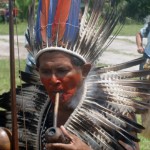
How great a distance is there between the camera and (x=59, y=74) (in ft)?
8.13

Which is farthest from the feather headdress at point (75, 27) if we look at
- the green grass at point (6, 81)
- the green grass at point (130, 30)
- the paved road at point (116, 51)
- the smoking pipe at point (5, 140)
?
the green grass at point (130, 30)

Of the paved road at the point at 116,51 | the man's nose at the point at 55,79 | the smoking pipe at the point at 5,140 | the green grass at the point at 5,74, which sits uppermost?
the man's nose at the point at 55,79

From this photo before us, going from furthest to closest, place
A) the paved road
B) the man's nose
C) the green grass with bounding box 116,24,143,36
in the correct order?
the green grass with bounding box 116,24,143,36 < the paved road < the man's nose

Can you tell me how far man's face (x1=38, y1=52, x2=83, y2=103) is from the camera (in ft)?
8.11

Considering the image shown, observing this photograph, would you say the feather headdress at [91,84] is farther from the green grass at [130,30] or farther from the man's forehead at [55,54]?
the green grass at [130,30]

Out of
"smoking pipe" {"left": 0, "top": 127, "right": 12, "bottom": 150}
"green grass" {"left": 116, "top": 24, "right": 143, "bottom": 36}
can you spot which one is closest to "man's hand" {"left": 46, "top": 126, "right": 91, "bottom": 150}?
"smoking pipe" {"left": 0, "top": 127, "right": 12, "bottom": 150}

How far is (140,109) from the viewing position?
2.67 meters

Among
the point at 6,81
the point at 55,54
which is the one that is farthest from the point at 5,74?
the point at 55,54

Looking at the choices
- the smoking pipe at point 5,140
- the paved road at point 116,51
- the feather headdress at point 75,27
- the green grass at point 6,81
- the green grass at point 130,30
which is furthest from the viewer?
the green grass at point 130,30

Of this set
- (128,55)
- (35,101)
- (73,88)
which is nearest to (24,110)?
(35,101)

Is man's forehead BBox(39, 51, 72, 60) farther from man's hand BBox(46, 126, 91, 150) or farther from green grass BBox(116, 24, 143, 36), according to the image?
green grass BBox(116, 24, 143, 36)

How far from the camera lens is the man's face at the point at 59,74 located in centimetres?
247

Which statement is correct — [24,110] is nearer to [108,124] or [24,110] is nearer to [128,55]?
[108,124]

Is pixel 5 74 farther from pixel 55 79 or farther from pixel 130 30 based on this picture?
pixel 130 30
